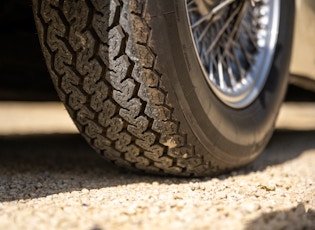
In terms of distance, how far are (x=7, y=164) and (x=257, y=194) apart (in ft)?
3.88

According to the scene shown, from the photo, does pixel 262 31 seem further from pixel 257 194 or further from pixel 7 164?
pixel 7 164

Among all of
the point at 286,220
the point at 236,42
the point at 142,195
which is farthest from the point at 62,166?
the point at 286,220

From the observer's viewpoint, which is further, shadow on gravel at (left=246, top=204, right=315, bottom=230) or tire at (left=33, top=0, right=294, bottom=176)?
tire at (left=33, top=0, right=294, bottom=176)

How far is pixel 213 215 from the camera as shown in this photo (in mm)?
1524

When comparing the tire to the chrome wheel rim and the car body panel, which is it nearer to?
the chrome wheel rim

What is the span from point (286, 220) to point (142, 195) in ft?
1.72

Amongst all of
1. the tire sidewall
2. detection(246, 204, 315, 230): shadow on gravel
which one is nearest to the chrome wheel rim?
the tire sidewall

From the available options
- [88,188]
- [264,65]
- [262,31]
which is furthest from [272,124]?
[88,188]

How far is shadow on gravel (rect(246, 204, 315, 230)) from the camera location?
1455 millimetres

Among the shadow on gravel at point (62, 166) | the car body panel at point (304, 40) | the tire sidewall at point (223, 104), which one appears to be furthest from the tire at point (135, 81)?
the car body panel at point (304, 40)

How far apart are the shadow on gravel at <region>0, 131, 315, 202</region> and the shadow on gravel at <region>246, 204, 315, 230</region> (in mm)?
642

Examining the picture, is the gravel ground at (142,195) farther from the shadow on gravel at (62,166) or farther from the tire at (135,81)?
the tire at (135,81)

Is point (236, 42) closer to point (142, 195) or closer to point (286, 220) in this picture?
point (142, 195)

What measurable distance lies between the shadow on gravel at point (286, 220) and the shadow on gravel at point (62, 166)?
642 mm
